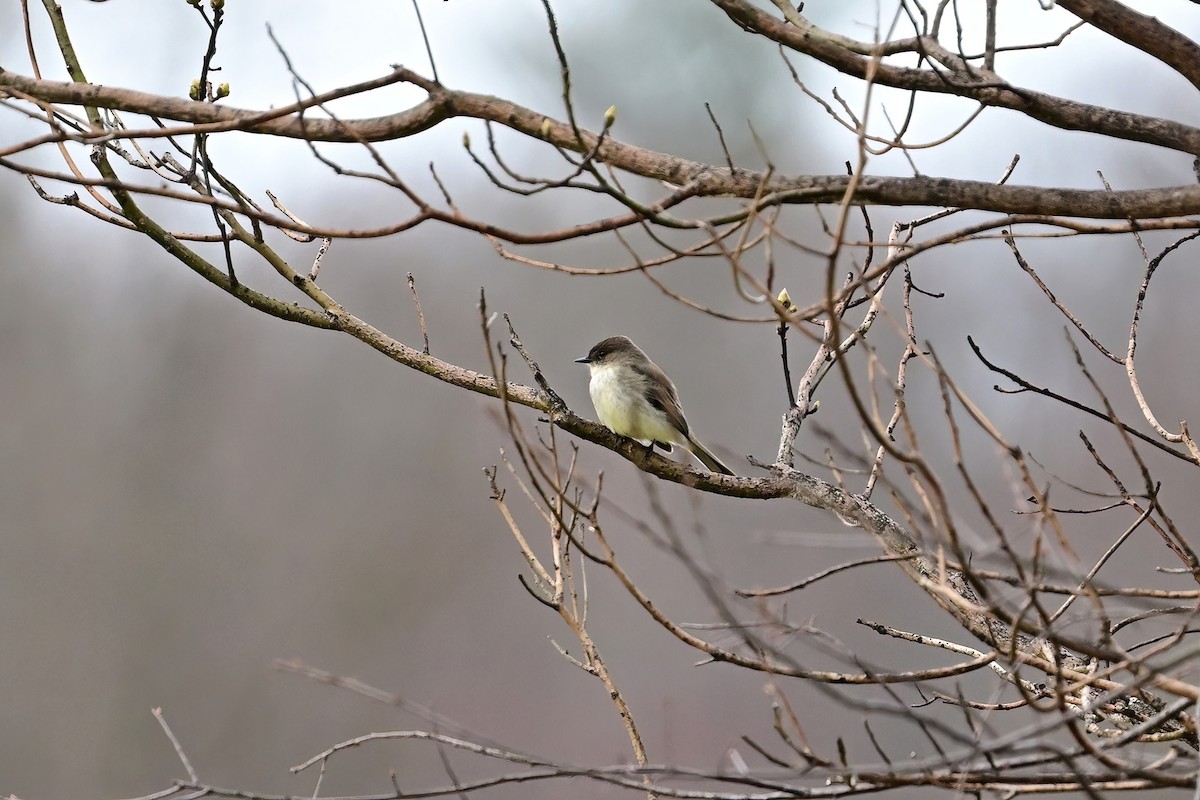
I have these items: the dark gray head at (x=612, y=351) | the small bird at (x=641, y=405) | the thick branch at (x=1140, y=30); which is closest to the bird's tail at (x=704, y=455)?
the small bird at (x=641, y=405)

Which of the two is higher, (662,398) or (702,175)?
(662,398)

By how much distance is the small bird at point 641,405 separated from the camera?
5.77m

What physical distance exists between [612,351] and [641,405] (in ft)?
1.68

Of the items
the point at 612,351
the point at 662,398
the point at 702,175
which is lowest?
the point at 702,175

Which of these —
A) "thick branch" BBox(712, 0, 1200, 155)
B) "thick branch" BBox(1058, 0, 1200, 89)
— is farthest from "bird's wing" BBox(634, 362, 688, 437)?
"thick branch" BBox(1058, 0, 1200, 89)

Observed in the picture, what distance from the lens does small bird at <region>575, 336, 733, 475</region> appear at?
5.77 meters

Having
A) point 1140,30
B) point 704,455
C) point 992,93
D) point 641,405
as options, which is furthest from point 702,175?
point 704,455

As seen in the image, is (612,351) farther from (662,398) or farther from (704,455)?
(704,455)

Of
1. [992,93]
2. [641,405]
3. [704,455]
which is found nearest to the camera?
[992,93]

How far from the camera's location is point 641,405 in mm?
5785

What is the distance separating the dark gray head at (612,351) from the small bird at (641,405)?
35mm

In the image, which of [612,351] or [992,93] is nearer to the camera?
[992,93]

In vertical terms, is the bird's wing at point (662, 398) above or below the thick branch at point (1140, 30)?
above

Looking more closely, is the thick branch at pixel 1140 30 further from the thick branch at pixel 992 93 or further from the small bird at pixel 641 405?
the small bird at pixel 641 405
